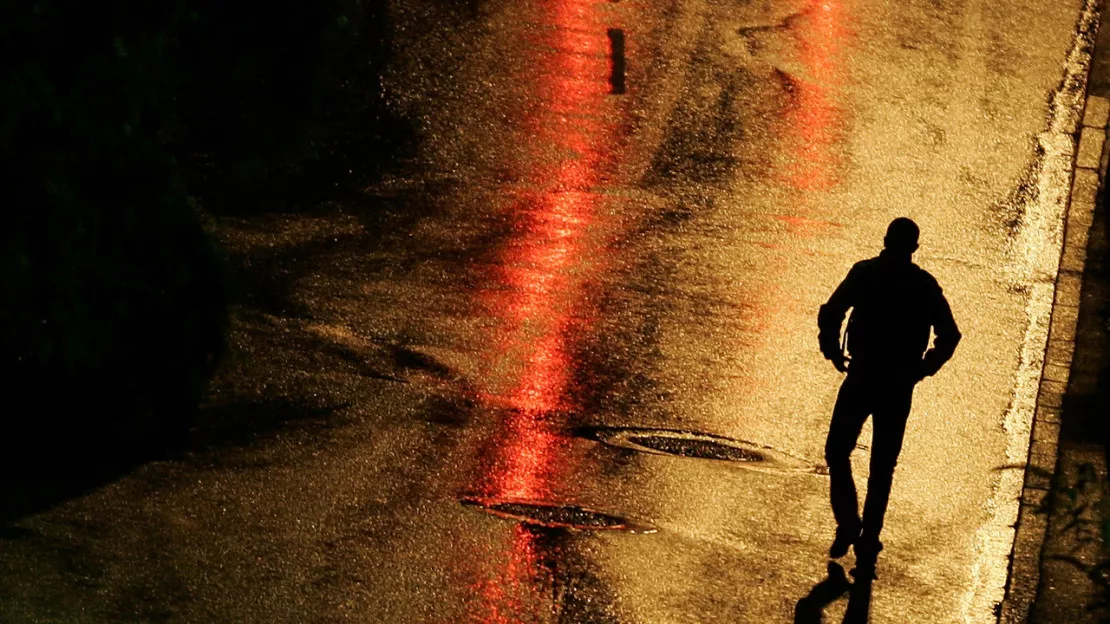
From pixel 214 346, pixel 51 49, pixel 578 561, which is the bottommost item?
pixel 578 561

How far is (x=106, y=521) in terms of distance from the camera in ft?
30.5

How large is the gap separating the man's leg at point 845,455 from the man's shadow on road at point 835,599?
22 cm

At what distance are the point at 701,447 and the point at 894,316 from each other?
72.2 inches

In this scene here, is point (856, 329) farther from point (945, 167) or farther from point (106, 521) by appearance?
point (945, 167)

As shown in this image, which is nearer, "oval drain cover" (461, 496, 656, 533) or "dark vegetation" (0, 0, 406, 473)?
"dark vegetation" (0, 0, 406, 473)

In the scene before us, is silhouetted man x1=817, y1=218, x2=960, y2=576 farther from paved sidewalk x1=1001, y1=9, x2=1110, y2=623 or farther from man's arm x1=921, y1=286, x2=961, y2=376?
paved sidewalk x1=1001, y1=9, x2=1110, y2=623

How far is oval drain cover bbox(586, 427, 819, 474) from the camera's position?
34.1 feet

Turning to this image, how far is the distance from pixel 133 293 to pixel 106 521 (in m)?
1.19

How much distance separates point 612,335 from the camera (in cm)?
1155

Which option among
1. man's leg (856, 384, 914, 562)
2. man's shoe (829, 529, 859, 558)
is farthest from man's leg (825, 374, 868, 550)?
man's leg (856, 384, 914, 562)

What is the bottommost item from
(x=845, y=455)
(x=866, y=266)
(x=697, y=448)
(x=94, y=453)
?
(x=697, y=448)

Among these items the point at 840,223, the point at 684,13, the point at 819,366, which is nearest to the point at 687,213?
the point at 840,223

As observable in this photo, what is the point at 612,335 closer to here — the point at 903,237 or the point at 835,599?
the point at 835,599

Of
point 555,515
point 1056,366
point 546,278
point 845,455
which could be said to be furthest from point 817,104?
point 555,515
